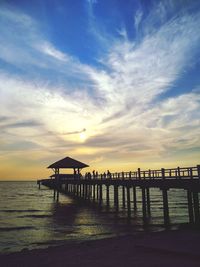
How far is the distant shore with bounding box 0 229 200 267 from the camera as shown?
934cm

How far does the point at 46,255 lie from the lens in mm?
11547

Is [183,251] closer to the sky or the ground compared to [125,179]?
closer to the ground

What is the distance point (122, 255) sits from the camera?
10.5 m

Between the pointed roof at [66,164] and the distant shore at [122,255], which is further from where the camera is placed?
the pointed roof at [66,164]

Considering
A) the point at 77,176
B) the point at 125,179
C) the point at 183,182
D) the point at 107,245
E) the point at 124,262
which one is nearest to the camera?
the point at 124,262

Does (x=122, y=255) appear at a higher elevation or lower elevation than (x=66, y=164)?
lower

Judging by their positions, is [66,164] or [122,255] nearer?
[122,255]

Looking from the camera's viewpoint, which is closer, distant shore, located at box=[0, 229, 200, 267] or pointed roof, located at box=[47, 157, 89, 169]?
distant shore, located at box=[0, 229, 200, 267]

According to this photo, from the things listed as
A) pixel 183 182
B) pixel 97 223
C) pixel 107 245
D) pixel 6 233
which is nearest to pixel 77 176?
pixel 97 223

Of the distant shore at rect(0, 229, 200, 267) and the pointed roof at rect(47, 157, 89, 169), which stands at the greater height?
the pointed roof at rect(47, 157, 89, 169)

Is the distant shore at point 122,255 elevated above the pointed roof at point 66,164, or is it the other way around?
the pointed roof at point 66,164

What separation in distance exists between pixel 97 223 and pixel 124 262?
13.9m

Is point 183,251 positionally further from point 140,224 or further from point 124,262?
point 140,224

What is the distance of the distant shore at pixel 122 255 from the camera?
9344mm
